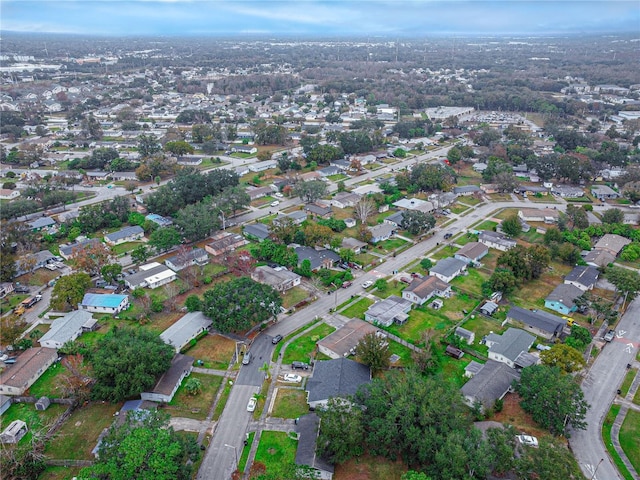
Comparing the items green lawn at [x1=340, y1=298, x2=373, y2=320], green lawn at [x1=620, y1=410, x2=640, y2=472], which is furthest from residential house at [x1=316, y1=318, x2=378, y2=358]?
green lawn at [x1=620, y1=410, x2=640, y2=472]

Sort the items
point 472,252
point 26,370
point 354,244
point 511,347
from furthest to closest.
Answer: point 354,244
point 472,252
point 511,347
point 26,370

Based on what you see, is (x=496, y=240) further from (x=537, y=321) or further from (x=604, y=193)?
(x=604, y=193)

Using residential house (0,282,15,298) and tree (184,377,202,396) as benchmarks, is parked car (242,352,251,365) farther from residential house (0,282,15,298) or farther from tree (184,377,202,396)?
residential house (0,282,15,298)

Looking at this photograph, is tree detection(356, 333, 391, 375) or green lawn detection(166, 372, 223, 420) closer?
green lawn detection(166, 372, 223, 420)

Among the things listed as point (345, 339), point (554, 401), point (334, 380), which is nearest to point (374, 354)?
point (334, 380)

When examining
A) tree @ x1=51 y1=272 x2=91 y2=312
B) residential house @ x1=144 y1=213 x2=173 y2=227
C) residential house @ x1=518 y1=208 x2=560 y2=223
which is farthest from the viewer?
residential house @ x1=518 y1=208 x2=560 y2=223

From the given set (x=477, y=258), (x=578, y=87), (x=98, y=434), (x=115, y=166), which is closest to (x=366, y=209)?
(x=477, y=258)
